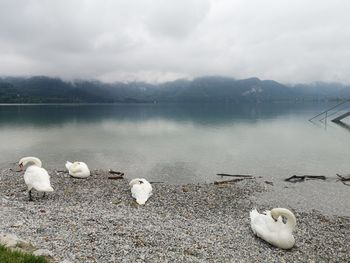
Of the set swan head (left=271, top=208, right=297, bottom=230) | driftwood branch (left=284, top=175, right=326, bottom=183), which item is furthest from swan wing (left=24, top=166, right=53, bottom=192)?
driftwood branch (left=284, top=175, right=326, bottom=183)

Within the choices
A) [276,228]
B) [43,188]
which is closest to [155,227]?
[276,228]

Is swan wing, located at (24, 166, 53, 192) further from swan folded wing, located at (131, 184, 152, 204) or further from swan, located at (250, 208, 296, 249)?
swan, located at (250, 208, 296, 249)

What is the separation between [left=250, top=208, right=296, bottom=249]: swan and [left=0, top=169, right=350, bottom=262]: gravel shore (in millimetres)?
373

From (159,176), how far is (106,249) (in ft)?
72.3

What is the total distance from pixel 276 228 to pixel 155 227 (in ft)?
19.5

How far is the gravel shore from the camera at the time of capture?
14117mm

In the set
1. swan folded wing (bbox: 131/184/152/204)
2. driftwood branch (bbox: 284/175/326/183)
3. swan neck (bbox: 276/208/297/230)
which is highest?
swan neck (bbox: 276/208/297/230)

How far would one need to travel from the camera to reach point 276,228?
56.5 ft

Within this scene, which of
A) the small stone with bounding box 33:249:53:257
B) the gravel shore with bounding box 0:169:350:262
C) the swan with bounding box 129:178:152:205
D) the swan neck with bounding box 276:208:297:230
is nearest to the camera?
the small stone with bounding box 33:249:53:257

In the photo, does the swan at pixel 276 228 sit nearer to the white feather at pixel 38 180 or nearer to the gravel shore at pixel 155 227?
the gravel shore at pixel 155 227

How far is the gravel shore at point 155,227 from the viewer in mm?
14117

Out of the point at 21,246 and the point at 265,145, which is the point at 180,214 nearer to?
the point at 21,246

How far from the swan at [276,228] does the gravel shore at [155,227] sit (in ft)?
1.23

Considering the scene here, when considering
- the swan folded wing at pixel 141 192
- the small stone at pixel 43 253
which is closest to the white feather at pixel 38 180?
the swan folded wing at pixel 141 192
